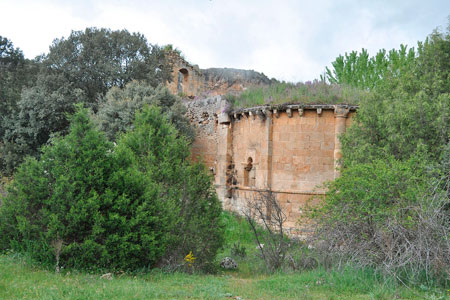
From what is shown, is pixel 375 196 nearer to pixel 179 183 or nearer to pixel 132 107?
pixel 179 183

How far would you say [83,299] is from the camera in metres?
4.94

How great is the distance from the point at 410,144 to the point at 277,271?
4.22 meters

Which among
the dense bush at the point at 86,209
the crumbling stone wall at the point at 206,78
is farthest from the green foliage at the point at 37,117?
the dense bush at the point at 86,209

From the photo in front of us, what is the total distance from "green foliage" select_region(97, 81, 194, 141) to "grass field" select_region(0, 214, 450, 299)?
31.5 feet

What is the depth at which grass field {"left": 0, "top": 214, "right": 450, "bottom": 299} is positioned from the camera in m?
5.21

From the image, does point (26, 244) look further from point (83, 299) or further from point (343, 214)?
point (343, 214)

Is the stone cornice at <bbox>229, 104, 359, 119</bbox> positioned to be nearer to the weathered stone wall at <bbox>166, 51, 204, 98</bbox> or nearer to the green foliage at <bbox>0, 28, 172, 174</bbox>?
the green foliage at <bbox>0, 28, 172, 174</bbox>

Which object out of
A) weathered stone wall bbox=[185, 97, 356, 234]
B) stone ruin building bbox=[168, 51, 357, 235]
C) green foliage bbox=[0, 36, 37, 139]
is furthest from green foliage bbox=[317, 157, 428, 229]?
green foliage bbox=[0, 36, 37, 139]

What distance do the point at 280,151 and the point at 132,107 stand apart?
6238mm

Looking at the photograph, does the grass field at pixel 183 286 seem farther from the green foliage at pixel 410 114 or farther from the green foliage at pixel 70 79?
the green foliage at pixel 70 79

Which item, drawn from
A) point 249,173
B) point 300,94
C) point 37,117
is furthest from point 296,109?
point 37,117

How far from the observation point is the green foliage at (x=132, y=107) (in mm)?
16219

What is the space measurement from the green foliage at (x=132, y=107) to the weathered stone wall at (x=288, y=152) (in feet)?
7.82

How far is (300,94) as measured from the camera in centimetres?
1398
